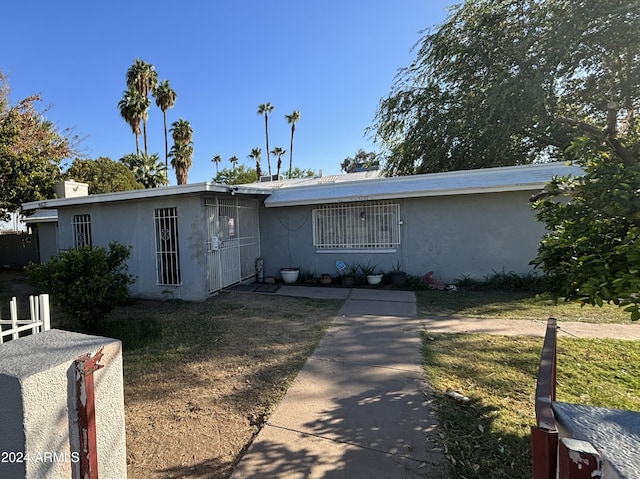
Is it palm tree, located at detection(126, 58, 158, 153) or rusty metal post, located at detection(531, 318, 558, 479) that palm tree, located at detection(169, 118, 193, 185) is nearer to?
palm tree, located at detection(126, 58, 158, 153)

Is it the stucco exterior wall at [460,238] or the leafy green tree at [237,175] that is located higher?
the leafy green tree at [237,175]

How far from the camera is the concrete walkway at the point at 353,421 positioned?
234 cm

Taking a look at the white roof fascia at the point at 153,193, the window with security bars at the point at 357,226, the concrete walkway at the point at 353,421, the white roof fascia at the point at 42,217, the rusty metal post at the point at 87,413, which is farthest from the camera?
the white roof fascia at the point at 42,217

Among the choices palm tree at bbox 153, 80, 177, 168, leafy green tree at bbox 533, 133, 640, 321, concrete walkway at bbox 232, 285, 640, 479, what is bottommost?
concrete walkway at bbox 232, 285, 640, 479

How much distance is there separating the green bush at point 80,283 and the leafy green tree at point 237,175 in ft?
113

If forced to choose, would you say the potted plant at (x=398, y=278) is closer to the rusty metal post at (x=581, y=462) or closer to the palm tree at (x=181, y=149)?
the rusty metal post at (x=581, y=462)

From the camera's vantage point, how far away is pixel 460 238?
8500 millimetres

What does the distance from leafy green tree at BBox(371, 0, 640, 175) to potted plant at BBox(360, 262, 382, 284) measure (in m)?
5.56

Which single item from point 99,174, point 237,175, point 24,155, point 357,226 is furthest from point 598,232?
point 237,175

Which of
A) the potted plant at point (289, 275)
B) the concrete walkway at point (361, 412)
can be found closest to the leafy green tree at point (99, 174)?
the potted plant at point (289, 275)

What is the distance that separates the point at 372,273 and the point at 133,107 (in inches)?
992

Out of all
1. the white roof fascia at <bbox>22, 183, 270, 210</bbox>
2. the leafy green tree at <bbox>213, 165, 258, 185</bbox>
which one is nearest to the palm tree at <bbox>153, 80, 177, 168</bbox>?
the leafy green tree at <bbox>213, 165, 258, 185</bbox>

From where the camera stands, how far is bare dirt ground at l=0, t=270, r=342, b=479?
254 centimetres

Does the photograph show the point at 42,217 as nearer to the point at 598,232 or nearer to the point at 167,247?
the point at 167,247
